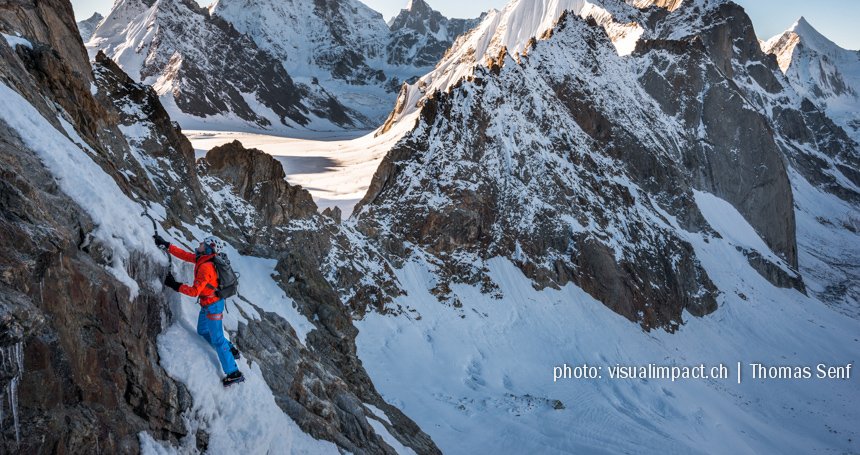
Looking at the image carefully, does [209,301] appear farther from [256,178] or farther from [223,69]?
[223,69]

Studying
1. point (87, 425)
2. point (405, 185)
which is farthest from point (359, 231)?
point (87, 425)

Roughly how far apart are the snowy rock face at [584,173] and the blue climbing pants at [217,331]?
66.5ft

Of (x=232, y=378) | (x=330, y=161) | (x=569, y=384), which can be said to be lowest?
(x=330, y=161)

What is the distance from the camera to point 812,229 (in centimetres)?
10538

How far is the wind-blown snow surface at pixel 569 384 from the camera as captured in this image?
21.6 meters

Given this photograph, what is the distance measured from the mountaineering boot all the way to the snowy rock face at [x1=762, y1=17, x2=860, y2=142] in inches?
7522

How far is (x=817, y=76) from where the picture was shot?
178250 millimetres

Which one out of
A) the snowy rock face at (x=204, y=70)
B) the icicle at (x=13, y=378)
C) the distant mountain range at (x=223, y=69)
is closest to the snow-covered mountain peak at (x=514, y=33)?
the snowy rock face at (x=204, y=70)

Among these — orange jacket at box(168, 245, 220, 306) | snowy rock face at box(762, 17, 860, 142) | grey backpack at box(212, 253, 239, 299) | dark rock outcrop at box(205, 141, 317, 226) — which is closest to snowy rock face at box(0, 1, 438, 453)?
orange jacket at box(168, 245, 220, 306)

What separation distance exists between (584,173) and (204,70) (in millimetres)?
112088

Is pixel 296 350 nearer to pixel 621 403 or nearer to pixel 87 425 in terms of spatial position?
pixel 87 425

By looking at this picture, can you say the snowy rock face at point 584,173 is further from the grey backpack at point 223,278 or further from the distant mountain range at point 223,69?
the distant mountain range at point 223,69

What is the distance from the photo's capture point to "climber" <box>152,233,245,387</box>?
25.6 ft

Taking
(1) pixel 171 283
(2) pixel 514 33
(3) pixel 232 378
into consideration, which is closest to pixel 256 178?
(1) pixel 171 283
